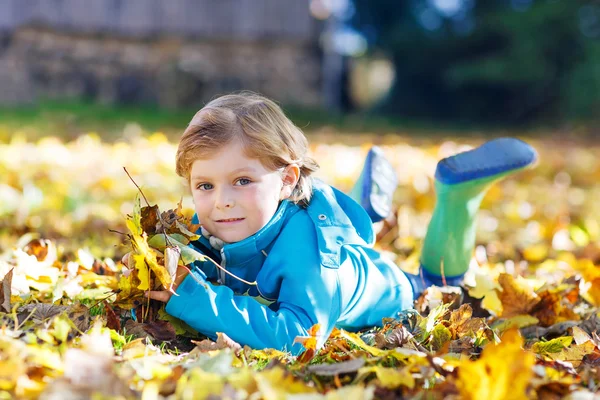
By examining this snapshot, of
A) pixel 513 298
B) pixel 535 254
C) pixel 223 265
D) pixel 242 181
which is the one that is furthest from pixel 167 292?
pixel 535 254

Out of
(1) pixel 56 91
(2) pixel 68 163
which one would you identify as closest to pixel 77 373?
(2) pixel 68 163

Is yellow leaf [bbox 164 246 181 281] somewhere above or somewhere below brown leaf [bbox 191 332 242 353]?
above

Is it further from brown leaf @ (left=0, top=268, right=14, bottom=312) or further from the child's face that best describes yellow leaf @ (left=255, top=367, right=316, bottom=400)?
brown leaf @ (left=0, top=268, right=14, bottom=312)

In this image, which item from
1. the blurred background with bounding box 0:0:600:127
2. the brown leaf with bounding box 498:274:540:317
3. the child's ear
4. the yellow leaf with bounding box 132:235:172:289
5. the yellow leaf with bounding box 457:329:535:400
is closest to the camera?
the yellow leaf with bounding box 457:329:535:400

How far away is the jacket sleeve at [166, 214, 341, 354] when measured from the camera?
1783 mm

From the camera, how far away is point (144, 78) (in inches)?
527

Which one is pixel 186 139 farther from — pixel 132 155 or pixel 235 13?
pixel 235 13

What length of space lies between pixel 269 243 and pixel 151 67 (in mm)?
12045

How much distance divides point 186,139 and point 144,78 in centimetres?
1191

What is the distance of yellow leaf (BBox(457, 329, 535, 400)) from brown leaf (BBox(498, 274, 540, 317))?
965 millimetres

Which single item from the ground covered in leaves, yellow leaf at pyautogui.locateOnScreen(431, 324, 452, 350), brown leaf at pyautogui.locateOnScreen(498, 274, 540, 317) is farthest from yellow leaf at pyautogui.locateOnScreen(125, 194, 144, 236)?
brown leaf at pyautogui.locateOnScreen(498, 274, 540, 317)

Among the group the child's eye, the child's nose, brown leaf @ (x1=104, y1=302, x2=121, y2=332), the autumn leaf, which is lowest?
the autumn leaf

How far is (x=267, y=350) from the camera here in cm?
173

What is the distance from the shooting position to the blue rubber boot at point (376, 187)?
2.57 m
